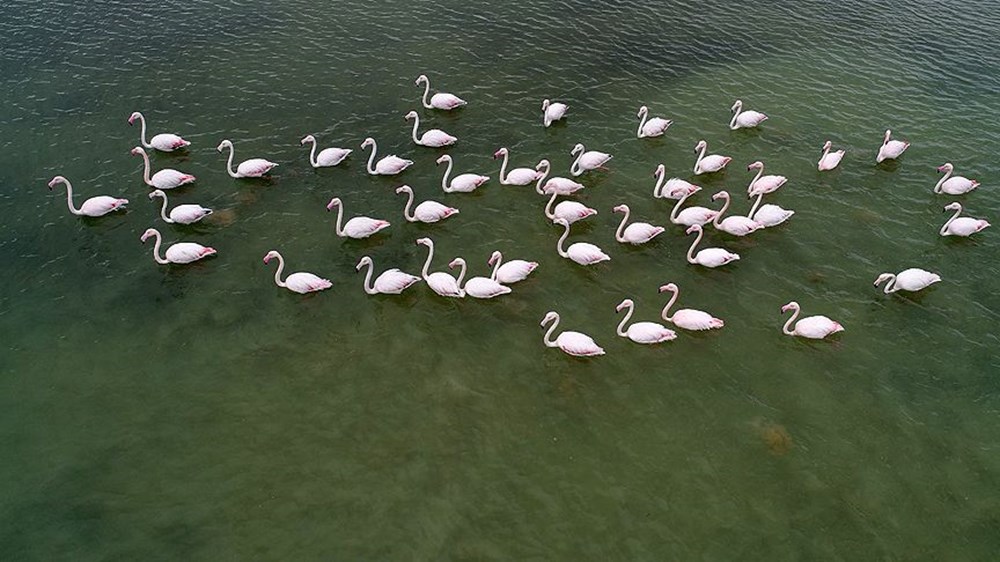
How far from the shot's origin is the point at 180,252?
74.6 feet

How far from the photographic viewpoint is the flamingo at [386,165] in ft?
88.1

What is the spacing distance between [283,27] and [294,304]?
1958 centimetres

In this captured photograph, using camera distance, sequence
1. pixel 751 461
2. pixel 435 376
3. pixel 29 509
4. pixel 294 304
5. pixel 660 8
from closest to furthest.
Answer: pixel 29 509 < pixel 751 461 < pixel 435 376 < pixel 294 304 < pixel 660 8

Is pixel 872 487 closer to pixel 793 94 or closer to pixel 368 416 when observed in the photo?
Result: pixel 368 416

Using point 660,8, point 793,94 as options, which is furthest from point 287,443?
point 660,8

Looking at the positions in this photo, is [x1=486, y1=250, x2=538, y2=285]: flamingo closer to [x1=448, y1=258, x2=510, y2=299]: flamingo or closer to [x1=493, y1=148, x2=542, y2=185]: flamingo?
[x1=448, y1=258, x2=510, y2=299]: flamingo

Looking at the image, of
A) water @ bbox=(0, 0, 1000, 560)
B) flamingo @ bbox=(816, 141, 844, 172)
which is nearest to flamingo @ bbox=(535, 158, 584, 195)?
water @ bbox=(0, 0, 1000, 560)

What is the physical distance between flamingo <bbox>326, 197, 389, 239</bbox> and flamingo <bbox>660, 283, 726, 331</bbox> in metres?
9.60

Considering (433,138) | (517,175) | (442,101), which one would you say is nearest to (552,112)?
(442,101)

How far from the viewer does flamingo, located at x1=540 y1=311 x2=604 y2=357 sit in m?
20.2

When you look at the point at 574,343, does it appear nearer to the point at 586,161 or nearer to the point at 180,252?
the point at 586,161

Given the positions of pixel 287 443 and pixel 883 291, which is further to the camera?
pixel 883 291

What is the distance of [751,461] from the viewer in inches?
707

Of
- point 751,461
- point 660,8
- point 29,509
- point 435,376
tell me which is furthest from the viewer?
point 660,8
